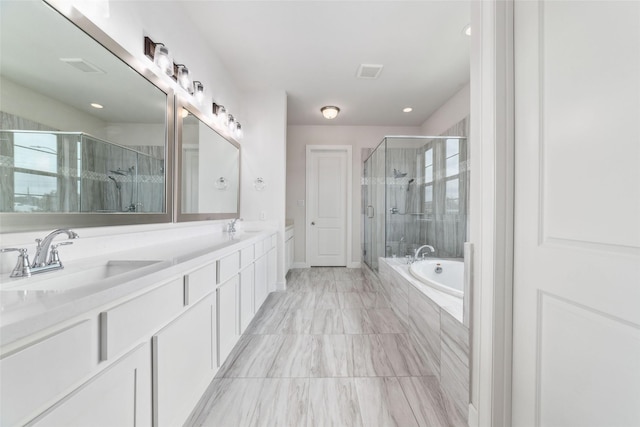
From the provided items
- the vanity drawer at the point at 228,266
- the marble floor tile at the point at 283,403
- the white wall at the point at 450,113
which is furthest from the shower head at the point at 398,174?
the marble floor tile at the point at 283,403

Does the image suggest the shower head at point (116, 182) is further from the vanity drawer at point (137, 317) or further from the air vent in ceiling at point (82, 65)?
the vanity drawer at point (137, 317)

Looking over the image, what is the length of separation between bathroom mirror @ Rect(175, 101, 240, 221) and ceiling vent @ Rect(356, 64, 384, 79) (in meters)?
1.63

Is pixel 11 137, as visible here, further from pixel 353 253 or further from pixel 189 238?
pixel 353 253

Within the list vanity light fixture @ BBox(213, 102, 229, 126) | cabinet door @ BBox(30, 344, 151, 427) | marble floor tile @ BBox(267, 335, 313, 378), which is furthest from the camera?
vanity light fixture @ BBox(213, 102, 229, 126)

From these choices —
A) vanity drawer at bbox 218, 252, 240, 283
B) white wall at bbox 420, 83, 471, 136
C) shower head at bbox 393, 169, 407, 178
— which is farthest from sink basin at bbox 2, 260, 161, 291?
white wall at bbox 420, 83, 471, 136

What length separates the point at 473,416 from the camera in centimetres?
115

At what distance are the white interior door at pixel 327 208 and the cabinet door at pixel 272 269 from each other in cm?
151

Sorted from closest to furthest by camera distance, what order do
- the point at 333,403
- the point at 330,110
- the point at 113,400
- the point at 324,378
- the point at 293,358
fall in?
the point at 113,400, the point at 333,403, the point at 324,378, the point at 293,358, the point at 330,110

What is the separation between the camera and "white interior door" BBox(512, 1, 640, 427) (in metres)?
0.66

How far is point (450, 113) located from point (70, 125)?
3.93m

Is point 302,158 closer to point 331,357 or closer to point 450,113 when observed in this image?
point 450,113

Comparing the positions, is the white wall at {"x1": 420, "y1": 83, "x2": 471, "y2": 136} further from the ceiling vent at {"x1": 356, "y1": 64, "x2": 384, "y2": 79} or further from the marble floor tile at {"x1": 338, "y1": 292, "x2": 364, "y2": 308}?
the marble floor tile at {"x1": 338, "y1": 292, "x2": 364, "y2": 308}

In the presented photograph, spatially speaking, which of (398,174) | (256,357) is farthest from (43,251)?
(398,174)

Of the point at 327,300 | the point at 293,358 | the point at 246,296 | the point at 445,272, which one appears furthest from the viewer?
the point at 327,300
